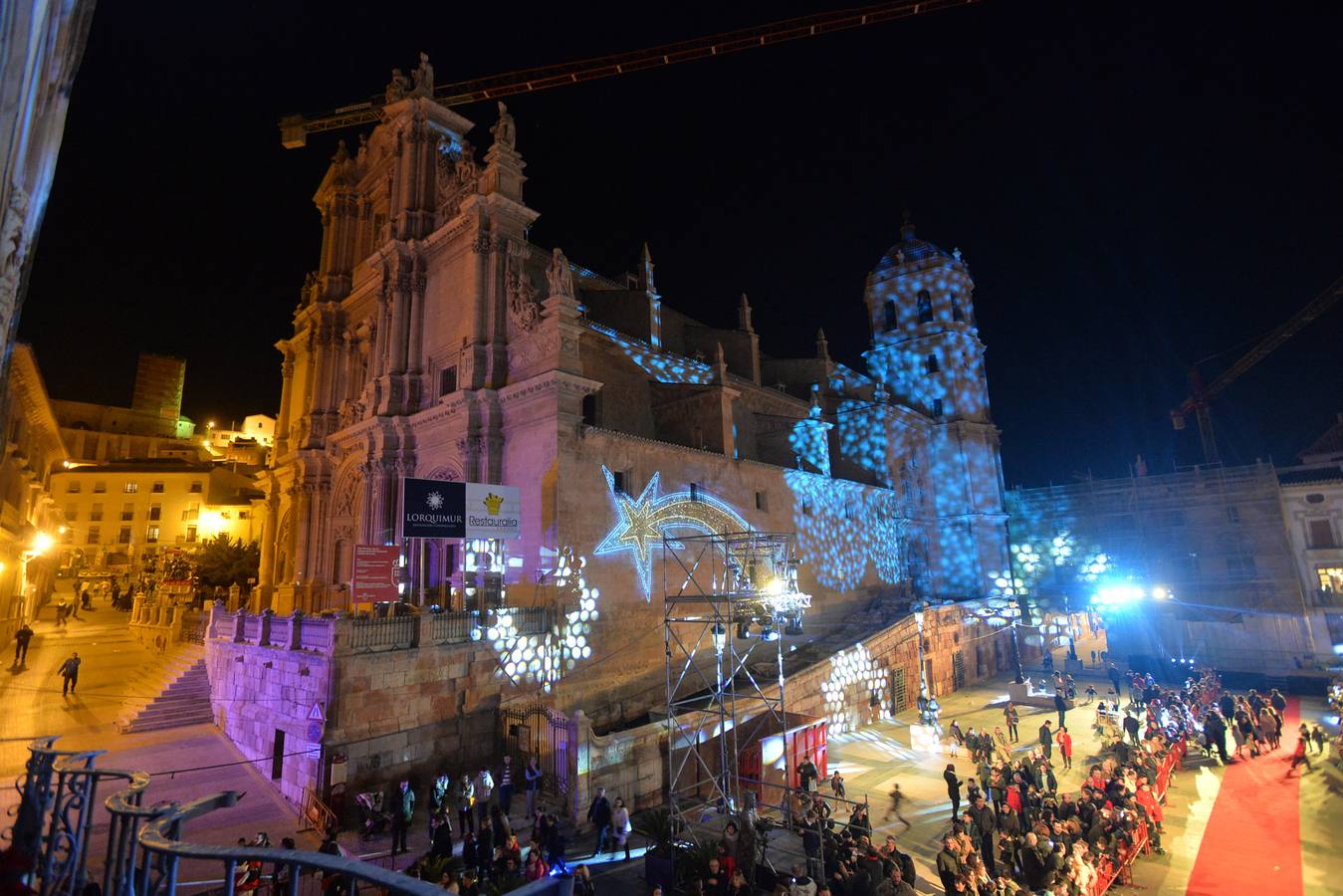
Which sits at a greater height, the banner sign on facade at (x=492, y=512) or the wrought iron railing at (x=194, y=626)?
the banner sign on facade at (x=492, y=512)

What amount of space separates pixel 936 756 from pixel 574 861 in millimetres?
12279

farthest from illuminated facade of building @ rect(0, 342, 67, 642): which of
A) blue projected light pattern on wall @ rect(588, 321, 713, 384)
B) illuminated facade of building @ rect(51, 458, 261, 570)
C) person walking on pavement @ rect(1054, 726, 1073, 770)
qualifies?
person walking on pavement @ rect(1054, 726, 1073, 770)

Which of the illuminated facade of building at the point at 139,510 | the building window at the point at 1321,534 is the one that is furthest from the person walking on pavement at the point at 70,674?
the building window at the point at 1321,534

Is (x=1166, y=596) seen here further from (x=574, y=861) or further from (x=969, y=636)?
(x=574, y=861)

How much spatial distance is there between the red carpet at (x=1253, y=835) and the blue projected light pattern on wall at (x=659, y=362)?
64.4 ft

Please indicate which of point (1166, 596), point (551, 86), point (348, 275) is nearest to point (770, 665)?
point (348, 275)

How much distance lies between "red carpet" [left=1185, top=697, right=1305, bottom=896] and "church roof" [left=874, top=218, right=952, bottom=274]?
34046mm

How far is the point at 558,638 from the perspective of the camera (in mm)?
16938

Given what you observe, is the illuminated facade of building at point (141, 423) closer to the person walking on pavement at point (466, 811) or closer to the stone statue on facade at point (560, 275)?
the stone statue on facade at point (560, 275)

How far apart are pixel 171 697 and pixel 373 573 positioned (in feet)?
25.2

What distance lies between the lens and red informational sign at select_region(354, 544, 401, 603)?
14500 millimetres

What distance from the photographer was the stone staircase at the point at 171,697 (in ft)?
52.5

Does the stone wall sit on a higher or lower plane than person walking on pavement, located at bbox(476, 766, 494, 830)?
higher

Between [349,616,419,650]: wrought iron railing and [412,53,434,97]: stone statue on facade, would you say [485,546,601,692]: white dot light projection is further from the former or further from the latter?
[412,53,434,97]: stone statue on facade
